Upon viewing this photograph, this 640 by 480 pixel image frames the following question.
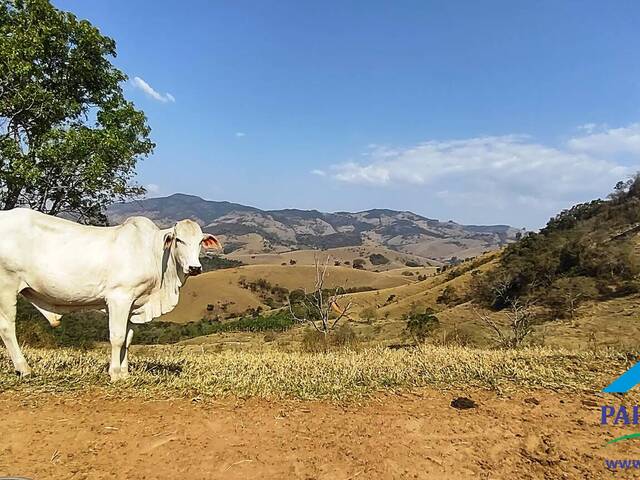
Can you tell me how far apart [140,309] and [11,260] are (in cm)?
190

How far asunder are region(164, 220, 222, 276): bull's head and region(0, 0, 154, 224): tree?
5.28 m

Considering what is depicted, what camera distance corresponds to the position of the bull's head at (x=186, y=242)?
22.3 ft

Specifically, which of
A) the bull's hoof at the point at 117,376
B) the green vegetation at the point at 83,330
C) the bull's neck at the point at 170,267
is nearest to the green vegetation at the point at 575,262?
the green vegetation at the point at 83,330

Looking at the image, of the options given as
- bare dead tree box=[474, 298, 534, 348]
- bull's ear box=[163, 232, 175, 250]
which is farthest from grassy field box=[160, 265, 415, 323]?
bull's ear box=[163, 232, 175, 250]

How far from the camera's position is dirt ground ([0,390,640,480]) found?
429 cm

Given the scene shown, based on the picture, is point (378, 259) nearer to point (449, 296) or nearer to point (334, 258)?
point (334, 258)

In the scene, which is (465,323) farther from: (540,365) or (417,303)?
(540,365)

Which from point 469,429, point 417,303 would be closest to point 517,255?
point 417,303

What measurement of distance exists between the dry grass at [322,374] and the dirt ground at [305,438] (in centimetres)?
40

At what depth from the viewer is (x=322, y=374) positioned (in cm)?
738

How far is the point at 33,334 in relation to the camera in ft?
42.9

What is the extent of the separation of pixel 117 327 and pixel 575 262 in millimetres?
40106

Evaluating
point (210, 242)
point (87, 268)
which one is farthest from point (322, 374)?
point (87, 268)
